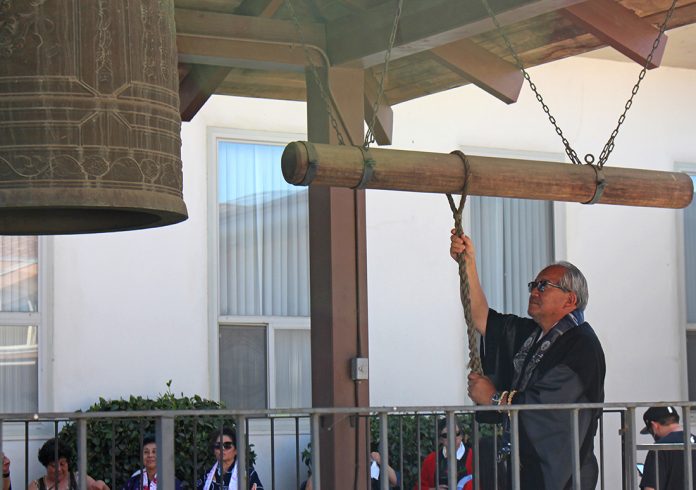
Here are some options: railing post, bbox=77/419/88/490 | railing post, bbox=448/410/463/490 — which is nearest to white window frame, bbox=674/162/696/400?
railing post, bbox=448/410/463/490

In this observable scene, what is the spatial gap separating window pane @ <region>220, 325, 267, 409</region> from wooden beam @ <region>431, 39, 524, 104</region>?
4302 millimetres

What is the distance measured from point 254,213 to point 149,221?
721 cm

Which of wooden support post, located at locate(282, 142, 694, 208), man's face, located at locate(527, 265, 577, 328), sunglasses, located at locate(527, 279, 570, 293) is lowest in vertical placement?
man's face, located at locate(527, 265, 577, 328)

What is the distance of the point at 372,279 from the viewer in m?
11.3

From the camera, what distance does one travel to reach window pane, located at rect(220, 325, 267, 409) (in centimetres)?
1080

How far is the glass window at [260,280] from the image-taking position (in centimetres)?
1089

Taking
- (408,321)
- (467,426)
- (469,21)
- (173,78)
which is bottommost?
(467,426)

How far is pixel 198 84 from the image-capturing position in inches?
290

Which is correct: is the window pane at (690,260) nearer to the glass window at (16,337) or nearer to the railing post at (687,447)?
the glass window at (16,337)

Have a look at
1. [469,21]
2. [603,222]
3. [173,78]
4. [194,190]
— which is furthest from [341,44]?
[603,222]

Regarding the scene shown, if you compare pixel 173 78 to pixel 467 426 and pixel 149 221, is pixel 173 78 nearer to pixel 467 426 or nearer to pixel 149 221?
pixel 149 221

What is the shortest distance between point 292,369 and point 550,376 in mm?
5921

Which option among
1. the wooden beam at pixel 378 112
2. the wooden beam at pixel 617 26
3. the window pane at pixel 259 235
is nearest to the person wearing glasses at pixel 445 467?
the window pane at pixel 259 235

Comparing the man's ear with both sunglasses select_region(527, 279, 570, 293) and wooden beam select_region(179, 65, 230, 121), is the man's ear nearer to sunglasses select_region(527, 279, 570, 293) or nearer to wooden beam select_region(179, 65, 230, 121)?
sunglasses select_region(527, 279, 570, 293)
